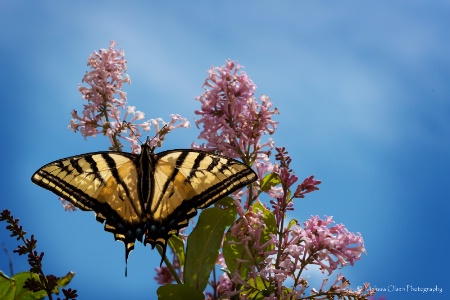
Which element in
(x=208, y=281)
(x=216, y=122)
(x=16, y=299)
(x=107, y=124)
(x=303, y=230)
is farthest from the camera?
(x=107, y=124)

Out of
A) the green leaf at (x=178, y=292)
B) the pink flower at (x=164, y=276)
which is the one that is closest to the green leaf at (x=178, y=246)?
the pink flower at (x=164, y=276)

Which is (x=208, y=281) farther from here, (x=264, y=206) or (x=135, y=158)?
(x=135, y=158)

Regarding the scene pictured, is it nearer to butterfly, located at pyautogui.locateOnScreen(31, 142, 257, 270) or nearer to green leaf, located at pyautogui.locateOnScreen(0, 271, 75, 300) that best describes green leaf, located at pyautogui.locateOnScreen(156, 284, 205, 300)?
butterfly, located at pyautogui.locateOnScreen(31, 142, 257, 270)

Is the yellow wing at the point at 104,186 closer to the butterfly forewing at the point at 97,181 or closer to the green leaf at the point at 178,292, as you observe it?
the butterfly forewing at the point at 97,181

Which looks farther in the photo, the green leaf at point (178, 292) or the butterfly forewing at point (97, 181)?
the butterfly forewing at point (97, 181)

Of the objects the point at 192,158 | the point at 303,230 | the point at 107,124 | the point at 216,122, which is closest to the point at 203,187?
the point at 192,158

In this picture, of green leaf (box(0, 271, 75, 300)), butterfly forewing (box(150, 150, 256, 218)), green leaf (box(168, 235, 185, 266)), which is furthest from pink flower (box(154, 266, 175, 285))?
green leaf (box(0, 271, 75, 300))
